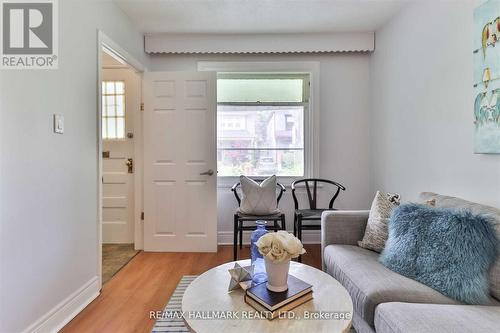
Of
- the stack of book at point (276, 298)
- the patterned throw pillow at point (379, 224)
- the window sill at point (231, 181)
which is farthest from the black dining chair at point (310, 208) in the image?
the stack of book at point (276, 298)

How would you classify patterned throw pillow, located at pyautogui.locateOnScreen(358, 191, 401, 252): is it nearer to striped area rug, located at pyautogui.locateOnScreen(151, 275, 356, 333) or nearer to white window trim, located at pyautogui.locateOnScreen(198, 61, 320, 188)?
striped area rug, located at pyautogui.locateOnScreen(151, 275, 356, 333)

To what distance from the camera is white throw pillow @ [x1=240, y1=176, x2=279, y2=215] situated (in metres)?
2.70

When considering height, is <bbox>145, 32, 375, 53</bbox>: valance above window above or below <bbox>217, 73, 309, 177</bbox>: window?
above

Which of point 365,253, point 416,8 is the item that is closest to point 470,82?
point 416,8

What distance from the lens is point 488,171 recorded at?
1646mm

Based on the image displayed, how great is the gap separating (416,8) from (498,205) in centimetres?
176

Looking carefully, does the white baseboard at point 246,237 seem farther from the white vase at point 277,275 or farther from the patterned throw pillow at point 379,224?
the white vase at point 277,275

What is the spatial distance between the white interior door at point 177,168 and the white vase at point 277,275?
198 cm

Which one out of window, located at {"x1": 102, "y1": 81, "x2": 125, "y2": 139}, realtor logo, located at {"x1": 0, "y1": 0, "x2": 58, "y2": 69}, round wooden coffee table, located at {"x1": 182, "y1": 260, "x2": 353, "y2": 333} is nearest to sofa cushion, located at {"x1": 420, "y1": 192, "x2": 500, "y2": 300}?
round wooden coffee table, located at {"x1": 182, "y1": 260, "x2": 353, "y2": 333}

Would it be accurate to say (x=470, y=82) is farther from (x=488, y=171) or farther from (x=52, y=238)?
(x=52, y=238)

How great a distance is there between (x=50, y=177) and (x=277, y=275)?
150 centimetres

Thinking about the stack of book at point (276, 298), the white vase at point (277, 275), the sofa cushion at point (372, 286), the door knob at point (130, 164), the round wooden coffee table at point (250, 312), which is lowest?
the sofa cushion at point (372, 286)

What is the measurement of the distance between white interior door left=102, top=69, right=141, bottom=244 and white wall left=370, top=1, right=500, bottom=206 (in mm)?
2846

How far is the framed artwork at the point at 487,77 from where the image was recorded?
1.56 metres
